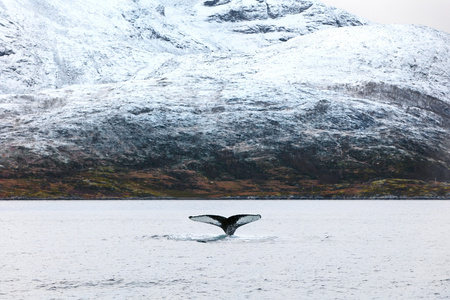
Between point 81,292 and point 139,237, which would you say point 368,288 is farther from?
point 139,237

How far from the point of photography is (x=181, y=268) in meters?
45.6

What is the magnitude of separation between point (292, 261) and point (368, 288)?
1269cm

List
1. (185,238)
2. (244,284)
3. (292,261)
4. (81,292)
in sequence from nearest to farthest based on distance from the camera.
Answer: (81,292) → (244,284) → (292,261) → (185,238)

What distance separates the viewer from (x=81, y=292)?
116 feet

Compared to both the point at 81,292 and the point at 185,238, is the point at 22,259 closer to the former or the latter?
the point at 81,292

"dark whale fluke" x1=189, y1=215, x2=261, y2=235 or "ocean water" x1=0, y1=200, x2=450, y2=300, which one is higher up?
"dark whale fluke" x1=189, y1=215, x2=261, y2=235

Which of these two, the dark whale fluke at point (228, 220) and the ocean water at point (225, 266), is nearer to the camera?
the ocean water at point (225, 266)

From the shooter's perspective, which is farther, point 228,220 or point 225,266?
point 228,220

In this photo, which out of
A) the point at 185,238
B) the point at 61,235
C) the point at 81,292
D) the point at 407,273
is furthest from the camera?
the point at 61,235

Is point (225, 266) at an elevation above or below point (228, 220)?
below

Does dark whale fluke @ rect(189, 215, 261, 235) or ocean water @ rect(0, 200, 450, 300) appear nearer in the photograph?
ocean water @ rect(0, 200, 450, 300)

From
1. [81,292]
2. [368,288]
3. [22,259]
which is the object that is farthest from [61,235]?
[368,288]

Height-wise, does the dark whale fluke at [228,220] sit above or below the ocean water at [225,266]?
above

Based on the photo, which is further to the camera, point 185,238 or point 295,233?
point 295,233
